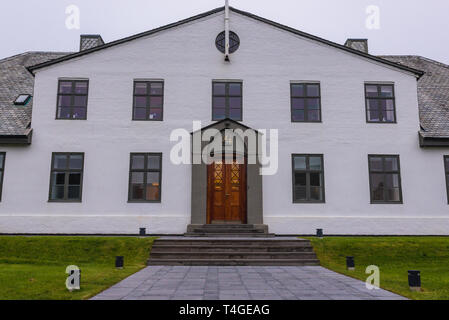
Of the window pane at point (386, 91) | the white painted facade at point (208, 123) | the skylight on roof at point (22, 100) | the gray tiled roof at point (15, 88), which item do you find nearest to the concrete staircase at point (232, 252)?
the white painted facade at point (208, 123)

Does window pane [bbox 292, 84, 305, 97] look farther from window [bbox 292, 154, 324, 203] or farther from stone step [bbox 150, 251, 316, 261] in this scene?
stone step [bbox 150, 251, 316, 261]

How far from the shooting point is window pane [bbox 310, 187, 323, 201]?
14883 mm

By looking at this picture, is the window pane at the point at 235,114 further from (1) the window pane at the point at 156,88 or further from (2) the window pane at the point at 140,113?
(2) the window pane at the point at 140,113

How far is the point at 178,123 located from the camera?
1513 cm

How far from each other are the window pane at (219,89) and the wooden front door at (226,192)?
9.75 ft

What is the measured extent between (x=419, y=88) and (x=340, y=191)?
767 centimetres

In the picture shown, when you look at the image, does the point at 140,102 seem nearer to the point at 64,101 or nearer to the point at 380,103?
the point at 64,101

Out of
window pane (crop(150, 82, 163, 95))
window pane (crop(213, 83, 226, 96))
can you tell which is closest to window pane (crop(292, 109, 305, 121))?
window pane (crop(213, 83, 226, 96))

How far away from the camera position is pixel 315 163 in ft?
49.5

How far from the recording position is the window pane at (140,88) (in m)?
15.5

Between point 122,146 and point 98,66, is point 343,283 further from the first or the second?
point 98,66

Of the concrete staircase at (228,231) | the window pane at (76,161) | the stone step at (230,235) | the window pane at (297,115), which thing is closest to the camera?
the stone step at (230,235)
